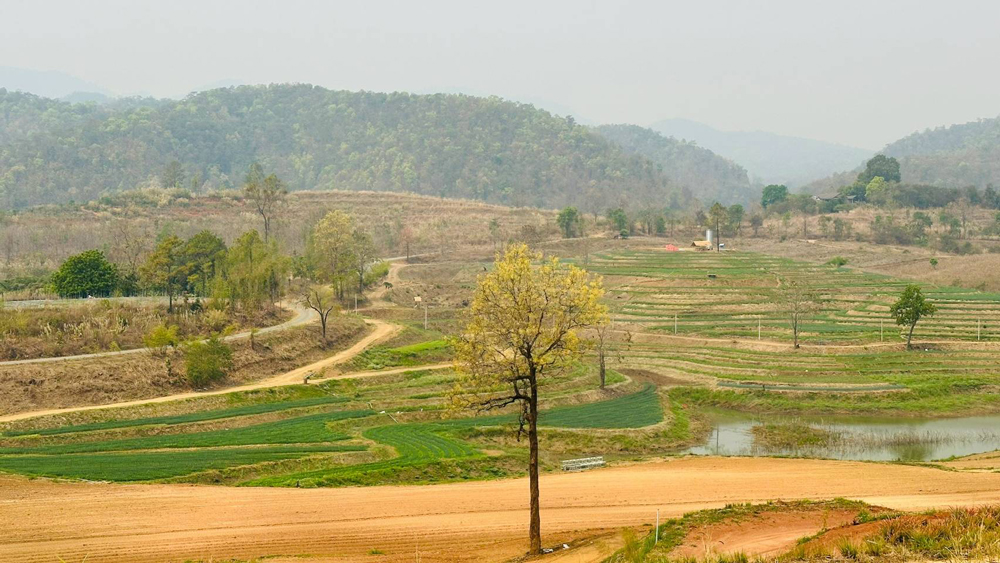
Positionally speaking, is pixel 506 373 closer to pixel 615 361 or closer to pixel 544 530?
pixel 544 530

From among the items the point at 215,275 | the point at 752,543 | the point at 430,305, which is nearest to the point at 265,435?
the point at 752,543

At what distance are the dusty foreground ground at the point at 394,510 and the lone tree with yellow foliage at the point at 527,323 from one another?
3.09m

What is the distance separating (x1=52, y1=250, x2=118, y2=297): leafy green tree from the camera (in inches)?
2203

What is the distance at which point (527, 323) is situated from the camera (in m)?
20.4

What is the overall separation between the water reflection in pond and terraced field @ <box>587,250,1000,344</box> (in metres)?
16.1

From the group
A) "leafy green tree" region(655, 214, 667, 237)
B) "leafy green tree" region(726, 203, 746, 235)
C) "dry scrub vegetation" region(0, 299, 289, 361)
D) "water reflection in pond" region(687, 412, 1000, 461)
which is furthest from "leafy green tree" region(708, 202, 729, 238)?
"dry scrub vegetation" region(0, 299, 289, 361)

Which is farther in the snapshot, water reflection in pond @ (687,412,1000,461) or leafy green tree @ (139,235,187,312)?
leafy green tree @ (139,235,187,312)

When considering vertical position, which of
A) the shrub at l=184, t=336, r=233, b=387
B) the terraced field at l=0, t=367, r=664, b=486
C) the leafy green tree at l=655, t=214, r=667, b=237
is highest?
the leafy green tree at l=655, t=214, r=667, b=237

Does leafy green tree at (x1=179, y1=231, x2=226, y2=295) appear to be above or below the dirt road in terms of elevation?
above

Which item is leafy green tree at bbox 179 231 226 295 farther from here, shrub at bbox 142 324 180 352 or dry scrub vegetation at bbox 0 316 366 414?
shrub at bbox 142 324 180 352

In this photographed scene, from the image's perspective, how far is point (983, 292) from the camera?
7594 cm

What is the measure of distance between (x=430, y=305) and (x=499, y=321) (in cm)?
5807

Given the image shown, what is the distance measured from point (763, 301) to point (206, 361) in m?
46.3

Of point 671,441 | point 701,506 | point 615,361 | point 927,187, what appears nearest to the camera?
point 701,506
